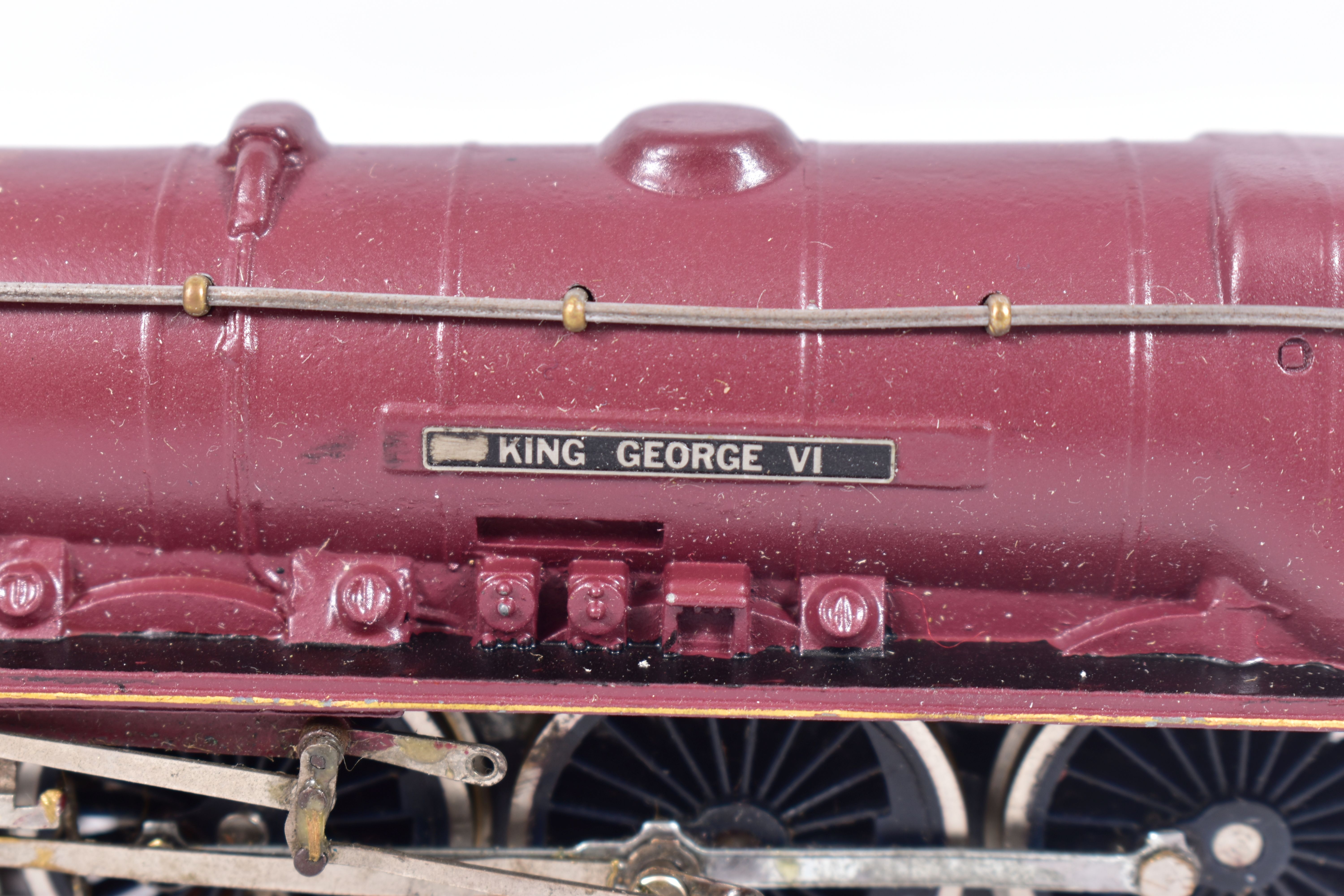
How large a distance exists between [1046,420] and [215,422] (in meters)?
2.23

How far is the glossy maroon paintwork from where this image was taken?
3213 mm

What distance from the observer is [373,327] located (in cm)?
324

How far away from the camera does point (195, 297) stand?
10.4 feet

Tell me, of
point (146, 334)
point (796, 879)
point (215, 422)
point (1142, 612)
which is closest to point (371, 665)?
point (215, 422)

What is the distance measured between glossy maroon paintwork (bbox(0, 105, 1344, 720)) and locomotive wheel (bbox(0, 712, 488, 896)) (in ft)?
1.99

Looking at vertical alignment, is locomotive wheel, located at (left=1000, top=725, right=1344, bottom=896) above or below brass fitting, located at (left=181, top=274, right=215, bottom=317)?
below

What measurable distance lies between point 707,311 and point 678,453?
1.27 feet

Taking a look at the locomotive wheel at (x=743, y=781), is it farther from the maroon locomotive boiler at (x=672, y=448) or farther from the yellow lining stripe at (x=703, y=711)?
the yellow lining stripe at (x=703, y=711)

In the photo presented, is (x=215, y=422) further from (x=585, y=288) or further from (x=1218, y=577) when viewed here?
(x=1218, y=577)

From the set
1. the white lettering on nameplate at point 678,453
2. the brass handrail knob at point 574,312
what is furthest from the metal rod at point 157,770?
the brass handrail knob at point 574,312

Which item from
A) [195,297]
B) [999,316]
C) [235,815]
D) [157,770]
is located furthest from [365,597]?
[999,316]

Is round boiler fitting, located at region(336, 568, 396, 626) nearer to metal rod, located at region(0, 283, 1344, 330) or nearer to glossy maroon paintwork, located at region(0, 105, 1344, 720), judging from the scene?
glossy maroon paintwork, located at region(0, 105, 1344, 720)

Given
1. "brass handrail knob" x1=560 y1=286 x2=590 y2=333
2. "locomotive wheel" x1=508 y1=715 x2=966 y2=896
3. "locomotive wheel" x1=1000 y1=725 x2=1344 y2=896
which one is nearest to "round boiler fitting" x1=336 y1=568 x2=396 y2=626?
"locomotive wheel" x1=508 y1=715 x2=966 y2=896

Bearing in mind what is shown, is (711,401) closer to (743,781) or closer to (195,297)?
(743,781)
